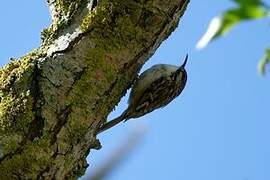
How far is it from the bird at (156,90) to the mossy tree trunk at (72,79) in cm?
60

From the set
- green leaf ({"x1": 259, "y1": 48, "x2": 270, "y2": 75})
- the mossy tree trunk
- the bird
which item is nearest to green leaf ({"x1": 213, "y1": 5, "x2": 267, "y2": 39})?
green leaf ({"x1": 259, "y1": 48, "x2": 270, "y2": 75})

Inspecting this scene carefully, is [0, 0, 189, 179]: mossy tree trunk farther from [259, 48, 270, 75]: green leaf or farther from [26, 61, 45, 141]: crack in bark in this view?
[259, 48, 270, 75]: green leaf

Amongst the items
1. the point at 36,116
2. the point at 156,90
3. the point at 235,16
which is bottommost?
the point at 235,16

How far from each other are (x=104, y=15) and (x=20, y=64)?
328 millimetres

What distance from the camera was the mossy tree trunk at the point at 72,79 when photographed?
1.61 m

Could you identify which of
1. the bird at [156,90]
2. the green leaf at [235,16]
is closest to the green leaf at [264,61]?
the green leaf at [235,16]

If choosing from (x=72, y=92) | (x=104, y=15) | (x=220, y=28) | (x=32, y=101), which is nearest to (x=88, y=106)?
(x=72, y=92)

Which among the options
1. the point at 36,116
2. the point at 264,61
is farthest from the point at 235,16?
the point at 36,116

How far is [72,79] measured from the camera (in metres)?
1.71

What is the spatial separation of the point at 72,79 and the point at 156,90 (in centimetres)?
113

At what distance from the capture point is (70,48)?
1.75 metres

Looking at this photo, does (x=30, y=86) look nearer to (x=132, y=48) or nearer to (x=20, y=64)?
(x=20, y=64)

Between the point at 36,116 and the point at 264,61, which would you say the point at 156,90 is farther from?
the point at 264,61

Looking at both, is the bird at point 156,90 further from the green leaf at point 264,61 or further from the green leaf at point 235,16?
the green leaf at point 235,16
